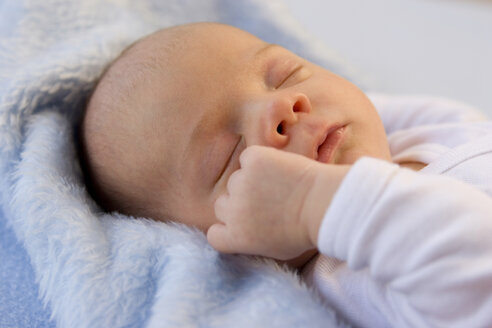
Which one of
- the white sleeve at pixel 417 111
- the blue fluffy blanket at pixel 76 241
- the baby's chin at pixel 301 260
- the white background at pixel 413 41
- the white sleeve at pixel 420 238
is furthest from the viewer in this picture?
the white background at pixel 413 41

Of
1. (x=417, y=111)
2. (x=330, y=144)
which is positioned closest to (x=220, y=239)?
(x=330, y=144)

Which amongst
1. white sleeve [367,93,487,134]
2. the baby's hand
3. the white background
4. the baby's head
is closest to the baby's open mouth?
the baby's head

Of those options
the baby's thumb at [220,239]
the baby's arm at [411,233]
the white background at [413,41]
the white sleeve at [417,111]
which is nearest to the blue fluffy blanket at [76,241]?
the baby's thumb at [220,239]

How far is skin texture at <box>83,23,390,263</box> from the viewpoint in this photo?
0.89 meters

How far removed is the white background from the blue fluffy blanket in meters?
0.81

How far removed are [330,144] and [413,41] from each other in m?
1.06

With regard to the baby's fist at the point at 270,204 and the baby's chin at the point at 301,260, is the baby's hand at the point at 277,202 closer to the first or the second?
the baby's fist at the point at 270,204

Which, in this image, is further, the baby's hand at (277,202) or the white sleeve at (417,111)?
the white sleeve at (417,111)

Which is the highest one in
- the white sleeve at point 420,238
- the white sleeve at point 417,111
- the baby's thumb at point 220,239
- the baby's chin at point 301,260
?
the white sleeve at point 420,238

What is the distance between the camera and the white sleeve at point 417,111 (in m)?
1.26

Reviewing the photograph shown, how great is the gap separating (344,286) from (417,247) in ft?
0.64

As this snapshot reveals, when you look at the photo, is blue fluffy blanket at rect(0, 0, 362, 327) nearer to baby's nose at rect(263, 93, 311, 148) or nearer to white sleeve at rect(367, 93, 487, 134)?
baby's nose at rect(263, 93, 311, 148)

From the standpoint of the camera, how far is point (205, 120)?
914mm

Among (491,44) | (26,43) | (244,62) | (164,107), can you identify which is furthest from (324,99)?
(491,44)
